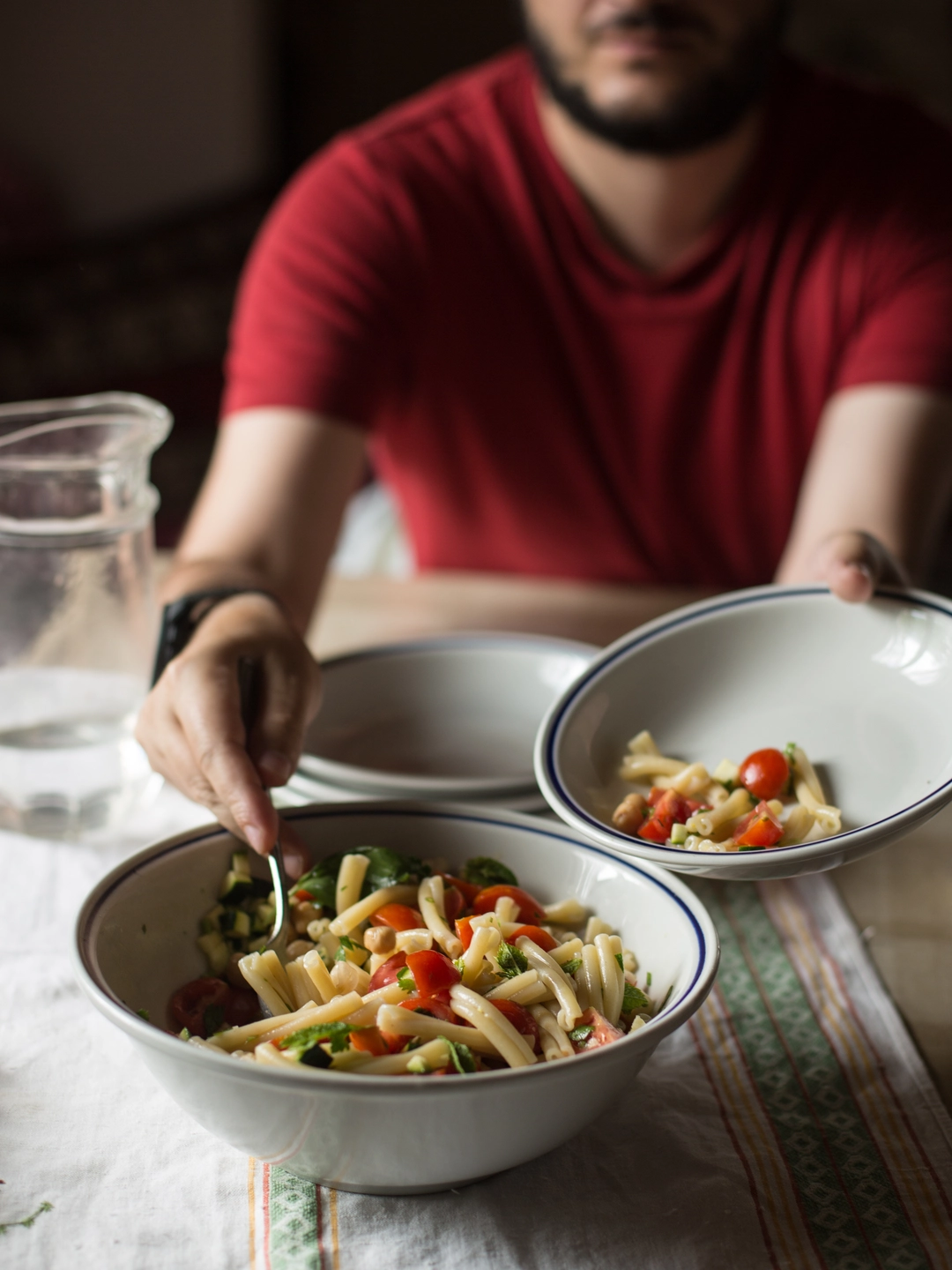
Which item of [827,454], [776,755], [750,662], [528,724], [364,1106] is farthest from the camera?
[827,454]

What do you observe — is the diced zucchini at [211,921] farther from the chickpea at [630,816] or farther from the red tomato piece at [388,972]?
the chickpea at [630,816]

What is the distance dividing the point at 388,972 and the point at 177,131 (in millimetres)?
4738

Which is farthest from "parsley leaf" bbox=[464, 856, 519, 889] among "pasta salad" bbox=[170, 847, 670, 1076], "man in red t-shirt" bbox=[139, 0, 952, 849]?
"man in red t-shirt" bbox=[139, 0, 952, 849]

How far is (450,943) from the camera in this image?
914 millimetres

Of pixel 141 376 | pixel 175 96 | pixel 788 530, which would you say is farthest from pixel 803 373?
pixel 175 96

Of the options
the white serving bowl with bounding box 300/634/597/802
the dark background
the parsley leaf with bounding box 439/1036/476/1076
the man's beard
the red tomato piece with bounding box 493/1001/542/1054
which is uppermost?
the man's beard

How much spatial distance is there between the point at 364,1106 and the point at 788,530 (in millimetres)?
1774

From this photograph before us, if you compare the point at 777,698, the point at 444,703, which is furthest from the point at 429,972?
the point at 444,703

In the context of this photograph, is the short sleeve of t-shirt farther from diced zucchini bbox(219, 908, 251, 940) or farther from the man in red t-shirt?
diced zucchini bbox(219, 908, 251, 940)

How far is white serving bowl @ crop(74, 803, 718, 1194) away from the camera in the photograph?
0.69 metres

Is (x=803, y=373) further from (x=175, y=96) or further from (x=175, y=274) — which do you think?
(x=175, y=96)

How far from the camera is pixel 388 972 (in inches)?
34.5

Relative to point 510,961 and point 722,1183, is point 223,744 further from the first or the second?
point 722,1183

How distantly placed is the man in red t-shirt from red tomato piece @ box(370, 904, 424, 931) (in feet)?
2.40
